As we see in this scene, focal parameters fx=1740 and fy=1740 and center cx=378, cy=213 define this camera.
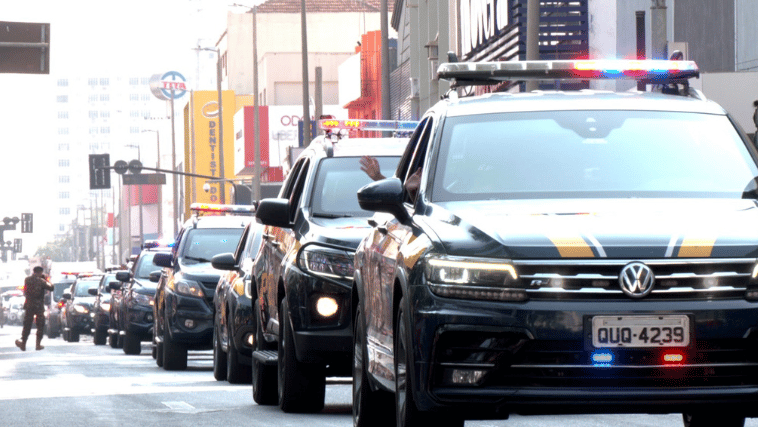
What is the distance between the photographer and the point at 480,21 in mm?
36469

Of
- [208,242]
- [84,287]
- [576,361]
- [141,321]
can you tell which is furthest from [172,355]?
[84,287]

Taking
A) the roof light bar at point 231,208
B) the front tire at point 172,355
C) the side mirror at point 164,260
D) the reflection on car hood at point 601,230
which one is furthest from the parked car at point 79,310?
the reflection on car hood at point 601,230

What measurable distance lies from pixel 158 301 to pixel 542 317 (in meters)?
16.5

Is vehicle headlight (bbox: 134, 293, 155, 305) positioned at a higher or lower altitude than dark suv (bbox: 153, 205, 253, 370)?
lower

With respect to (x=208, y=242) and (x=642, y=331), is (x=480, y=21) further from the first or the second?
(x=642, y=331)

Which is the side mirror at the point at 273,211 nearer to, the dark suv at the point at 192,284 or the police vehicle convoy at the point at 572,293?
the police vehicle convoy at the point at 572,293

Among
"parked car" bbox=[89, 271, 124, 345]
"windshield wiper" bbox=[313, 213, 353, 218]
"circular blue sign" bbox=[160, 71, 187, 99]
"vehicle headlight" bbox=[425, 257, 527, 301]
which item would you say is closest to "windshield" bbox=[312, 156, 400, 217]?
"windshield wiper" bbox=[313, 213, 353, 218]

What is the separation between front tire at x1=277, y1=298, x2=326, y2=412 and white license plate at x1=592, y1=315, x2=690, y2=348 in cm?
523

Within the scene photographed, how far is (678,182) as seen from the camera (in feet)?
26.0

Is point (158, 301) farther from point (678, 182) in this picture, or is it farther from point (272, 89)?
point (272, 89)

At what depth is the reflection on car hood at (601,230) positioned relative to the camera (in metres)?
6.79

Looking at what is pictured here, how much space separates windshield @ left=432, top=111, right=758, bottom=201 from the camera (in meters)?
7.82

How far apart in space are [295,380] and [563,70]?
4176 mm

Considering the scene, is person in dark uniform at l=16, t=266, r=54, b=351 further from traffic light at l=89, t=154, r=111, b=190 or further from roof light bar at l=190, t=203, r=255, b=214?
traffic light at l=89, t=154, r=111, b=190
